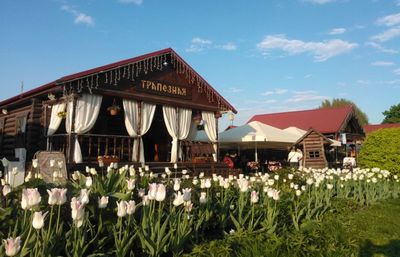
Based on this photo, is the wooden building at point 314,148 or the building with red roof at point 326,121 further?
the building with red roof at point 326,121

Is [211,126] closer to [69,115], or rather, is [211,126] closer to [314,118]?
[69,115]

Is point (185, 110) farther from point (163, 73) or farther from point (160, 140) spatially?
point (160, 140)

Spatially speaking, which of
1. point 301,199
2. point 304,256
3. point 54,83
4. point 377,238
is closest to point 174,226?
point 304,256

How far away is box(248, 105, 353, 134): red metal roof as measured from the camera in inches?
1174

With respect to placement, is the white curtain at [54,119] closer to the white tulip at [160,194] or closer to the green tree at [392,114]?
the white tulip at [160,194]

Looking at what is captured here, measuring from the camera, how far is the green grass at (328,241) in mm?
4254

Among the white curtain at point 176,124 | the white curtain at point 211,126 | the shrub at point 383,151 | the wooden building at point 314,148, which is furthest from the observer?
the wooden building at point 314,148

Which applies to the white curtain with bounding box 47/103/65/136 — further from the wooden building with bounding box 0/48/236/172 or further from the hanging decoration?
the hanging decoration

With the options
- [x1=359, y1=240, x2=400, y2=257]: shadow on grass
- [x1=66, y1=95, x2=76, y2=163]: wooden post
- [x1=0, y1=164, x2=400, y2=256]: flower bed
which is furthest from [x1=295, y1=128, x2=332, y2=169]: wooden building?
[x1=359, y1=240, x2=400, y2=257]: shadow on grass

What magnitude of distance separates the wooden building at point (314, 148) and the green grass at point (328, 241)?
15.2 meters

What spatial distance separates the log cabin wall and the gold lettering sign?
9.53 meters

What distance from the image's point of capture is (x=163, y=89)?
15539 millimetres

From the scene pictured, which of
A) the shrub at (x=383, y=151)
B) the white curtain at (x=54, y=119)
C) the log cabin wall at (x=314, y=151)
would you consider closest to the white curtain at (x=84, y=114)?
the white curtain at (x=54, y=119)

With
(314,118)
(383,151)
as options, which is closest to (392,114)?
(314,118)
